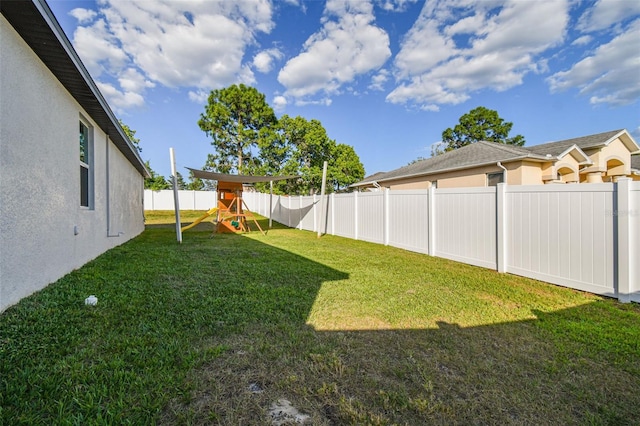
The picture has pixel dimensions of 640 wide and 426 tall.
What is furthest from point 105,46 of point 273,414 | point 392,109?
point 392,109

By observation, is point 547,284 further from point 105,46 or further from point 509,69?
point 509,69

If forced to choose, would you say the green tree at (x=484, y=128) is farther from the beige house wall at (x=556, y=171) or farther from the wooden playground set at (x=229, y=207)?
the wooden playground set at (x=229, y=207)

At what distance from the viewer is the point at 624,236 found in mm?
3309

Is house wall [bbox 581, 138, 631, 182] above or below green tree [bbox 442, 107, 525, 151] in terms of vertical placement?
below

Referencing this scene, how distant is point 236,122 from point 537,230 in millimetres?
25347

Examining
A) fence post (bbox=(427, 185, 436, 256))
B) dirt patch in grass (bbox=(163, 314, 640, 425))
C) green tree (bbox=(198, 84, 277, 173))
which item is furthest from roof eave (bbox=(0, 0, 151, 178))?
green tree (bbox=(198, 84, 277, 173))

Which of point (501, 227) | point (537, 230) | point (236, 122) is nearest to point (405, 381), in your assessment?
point (537, 230)

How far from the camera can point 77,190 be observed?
14.9 feet

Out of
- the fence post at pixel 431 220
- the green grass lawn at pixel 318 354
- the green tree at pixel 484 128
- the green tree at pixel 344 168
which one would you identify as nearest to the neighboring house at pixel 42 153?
the green grass lawn at pixel 318 354

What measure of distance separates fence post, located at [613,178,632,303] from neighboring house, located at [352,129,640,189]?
296 inches

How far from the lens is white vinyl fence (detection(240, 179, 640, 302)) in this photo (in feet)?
11.0

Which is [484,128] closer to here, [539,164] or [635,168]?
[635,168]

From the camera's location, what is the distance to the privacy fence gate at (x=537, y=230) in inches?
132

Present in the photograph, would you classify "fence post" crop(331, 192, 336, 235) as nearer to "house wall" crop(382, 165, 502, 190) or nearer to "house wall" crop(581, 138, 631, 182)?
"house wall" crop(382, 165, 502, 190)
